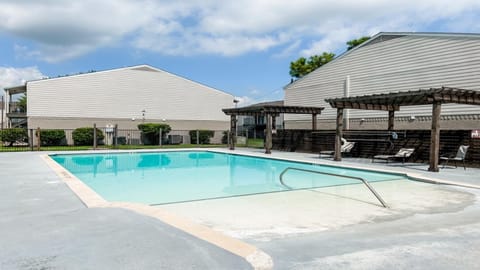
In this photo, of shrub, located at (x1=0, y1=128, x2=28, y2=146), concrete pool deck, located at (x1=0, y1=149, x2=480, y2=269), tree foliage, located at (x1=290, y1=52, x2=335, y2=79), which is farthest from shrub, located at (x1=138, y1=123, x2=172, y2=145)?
concrete pool deck, located at (x1=0, y1=149, x2=480, y2=269)

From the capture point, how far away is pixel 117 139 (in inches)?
968

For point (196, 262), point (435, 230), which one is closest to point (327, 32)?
point (435, 230)

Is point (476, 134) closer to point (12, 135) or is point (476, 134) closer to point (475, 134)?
point (475, 134)

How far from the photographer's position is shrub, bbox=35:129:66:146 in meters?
22.3

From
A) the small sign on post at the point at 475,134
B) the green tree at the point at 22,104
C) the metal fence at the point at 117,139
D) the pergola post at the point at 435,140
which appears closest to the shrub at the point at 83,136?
the metal fence at the point at 117,139

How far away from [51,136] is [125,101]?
5646mm

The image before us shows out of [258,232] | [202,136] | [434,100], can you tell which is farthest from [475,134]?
[202,136]

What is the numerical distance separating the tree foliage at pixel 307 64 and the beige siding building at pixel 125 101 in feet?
24.7

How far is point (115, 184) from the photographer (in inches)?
367

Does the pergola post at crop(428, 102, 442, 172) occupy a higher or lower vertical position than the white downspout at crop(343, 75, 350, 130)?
lower

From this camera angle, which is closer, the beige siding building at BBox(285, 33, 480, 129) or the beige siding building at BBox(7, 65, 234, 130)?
A: the beige siding building at BBox(285, 33, 480, 129)

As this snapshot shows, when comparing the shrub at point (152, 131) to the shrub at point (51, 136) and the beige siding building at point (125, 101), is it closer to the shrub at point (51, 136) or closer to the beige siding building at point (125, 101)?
the beige siding building at point (125, 101)

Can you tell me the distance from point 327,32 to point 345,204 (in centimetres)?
1641

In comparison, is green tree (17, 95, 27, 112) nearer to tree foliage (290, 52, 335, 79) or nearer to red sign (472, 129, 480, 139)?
tree foliage (290, 52, 335, 79)
